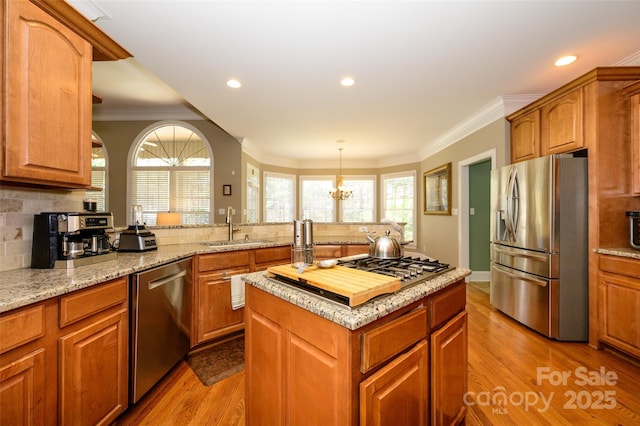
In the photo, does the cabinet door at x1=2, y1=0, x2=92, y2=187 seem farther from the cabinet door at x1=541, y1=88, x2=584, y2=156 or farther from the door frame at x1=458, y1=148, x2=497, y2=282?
the door frame at x1=458, y1=148, x2=497, y2=282

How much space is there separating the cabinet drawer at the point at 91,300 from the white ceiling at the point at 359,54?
1731 mm

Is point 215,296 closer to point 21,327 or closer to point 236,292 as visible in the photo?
point 236,292

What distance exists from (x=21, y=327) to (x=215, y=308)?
1.42m

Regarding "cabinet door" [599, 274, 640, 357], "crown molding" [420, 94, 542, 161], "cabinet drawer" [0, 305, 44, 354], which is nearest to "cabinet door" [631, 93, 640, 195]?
"cabinet door" [599, 274, 640, 357]

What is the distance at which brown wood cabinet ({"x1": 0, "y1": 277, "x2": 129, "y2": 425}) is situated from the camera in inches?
39.7

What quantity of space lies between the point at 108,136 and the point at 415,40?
5.01 meters

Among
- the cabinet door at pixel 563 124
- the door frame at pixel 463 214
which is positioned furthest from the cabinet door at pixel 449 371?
the door frame at pixel 463 214

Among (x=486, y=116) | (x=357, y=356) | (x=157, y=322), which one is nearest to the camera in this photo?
(x=357, y=356)

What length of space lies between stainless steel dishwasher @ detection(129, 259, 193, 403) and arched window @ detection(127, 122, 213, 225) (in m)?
2.98

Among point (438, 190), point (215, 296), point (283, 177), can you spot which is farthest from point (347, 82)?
point (283, 177)

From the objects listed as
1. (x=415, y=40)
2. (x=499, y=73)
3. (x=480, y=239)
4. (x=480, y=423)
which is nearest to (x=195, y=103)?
(x=415, y=40)

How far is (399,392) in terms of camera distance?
0.97 meters

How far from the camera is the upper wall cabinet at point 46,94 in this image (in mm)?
1269

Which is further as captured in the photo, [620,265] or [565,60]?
[565,60]
